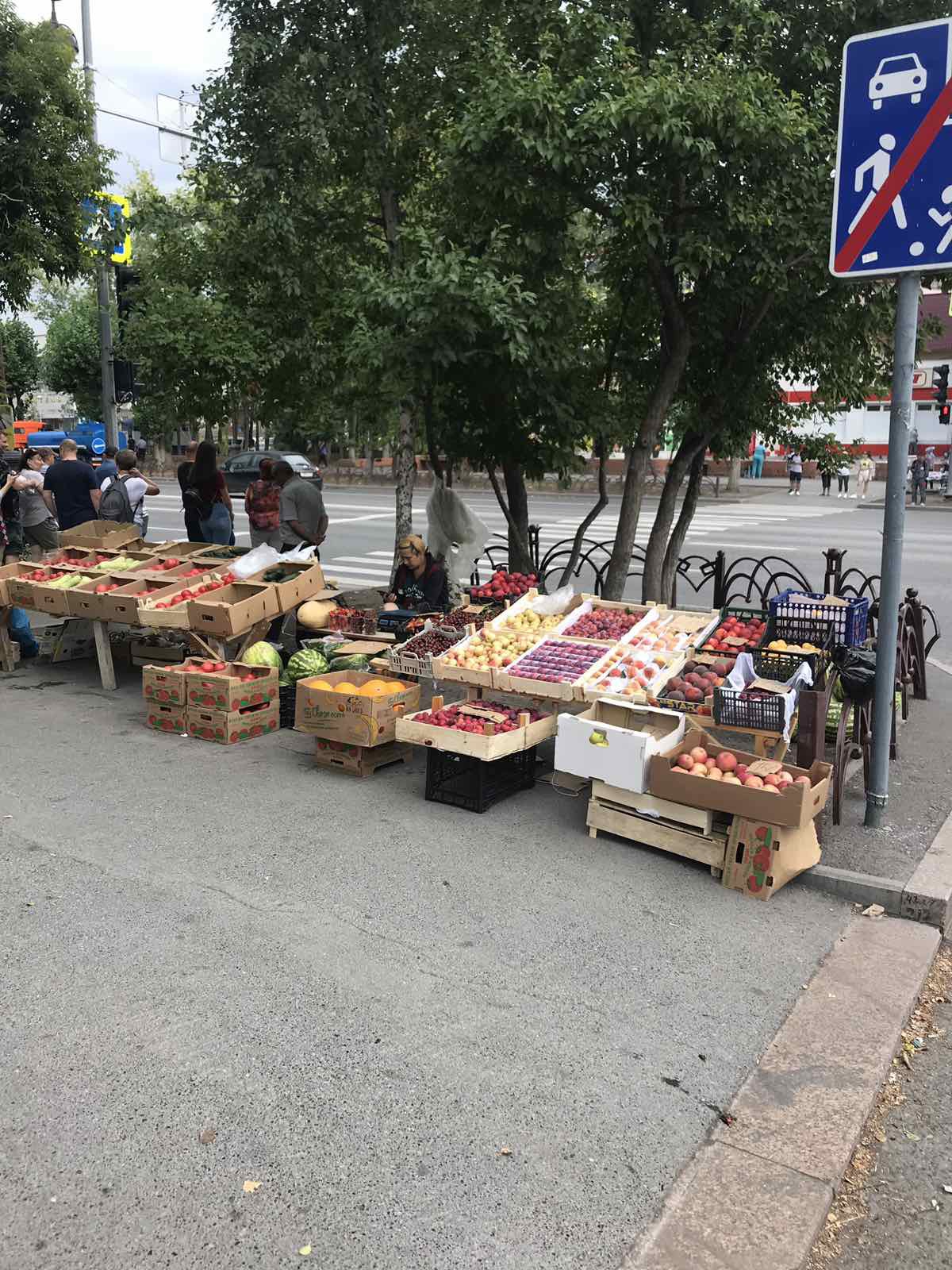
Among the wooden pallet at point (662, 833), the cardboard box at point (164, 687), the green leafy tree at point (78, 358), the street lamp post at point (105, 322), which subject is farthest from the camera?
the green leafy tree at point (78, 358)

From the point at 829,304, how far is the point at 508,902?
6.62m

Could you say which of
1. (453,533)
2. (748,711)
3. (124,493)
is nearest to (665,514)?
(453,533)

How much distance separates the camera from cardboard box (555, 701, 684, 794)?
5.51 metres

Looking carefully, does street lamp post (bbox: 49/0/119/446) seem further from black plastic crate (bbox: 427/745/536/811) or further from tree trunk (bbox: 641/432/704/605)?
black plastic crate (bbox: 427/745/536/811)

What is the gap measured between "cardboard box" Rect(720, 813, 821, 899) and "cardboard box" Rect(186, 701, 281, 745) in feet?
12.6

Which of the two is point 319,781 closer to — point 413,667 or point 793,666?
point 413,667

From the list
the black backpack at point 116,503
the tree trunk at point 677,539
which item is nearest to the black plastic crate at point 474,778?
the tree trunk at point 677,539

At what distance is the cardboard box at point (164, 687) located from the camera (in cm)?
770

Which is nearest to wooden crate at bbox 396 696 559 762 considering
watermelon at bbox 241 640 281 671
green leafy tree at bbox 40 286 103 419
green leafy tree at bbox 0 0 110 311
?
watermelon at bbox 241 640 281 671

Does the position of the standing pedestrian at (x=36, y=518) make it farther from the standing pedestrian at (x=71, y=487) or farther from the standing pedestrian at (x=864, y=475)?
the standing pedestrian at (x=864, y=475)

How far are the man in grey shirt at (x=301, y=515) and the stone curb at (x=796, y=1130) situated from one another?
24.1ft

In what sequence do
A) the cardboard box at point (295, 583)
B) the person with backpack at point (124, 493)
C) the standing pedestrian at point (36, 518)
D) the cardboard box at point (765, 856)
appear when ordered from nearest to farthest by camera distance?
the cardboard box at point (765, 856) → the cardboard box at point (295, 583) → the standing pedestrian at point (36, 518) → the person with backpack at point (124, 493)

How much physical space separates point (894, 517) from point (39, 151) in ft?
35.7

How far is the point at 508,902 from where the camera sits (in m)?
4.96
